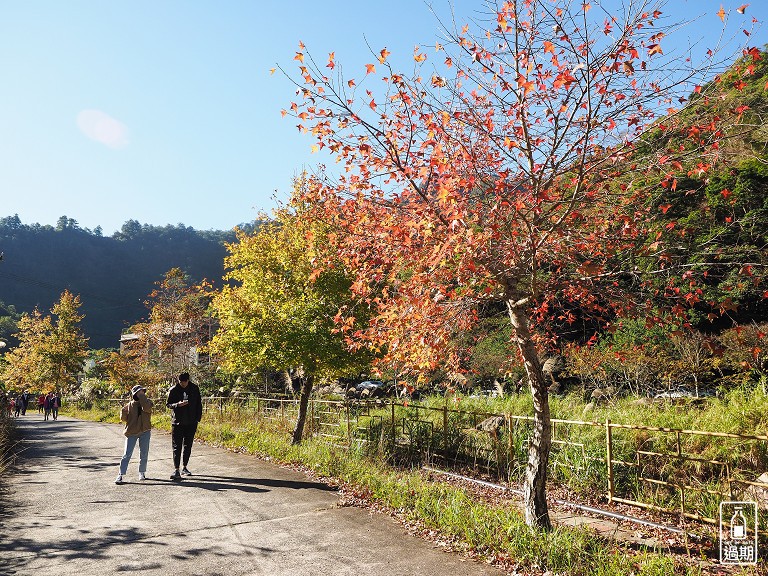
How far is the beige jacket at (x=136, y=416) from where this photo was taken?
8.66 meters

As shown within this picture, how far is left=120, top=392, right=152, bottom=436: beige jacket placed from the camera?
866 cm

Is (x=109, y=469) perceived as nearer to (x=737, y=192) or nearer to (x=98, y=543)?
(x=98, y=543)

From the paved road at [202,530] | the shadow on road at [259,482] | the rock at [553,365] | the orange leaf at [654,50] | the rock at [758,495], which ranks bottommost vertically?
the shadow on road at [259,482]

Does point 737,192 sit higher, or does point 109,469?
point 737,192

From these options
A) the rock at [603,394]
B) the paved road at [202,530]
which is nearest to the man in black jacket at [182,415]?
the paved road at [202,530]

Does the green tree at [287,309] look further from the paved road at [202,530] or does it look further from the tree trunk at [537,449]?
the tree trunk at [537,449]

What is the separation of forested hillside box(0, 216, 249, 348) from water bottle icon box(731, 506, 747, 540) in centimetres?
7613

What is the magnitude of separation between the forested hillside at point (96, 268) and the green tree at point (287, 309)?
6771 centimetres

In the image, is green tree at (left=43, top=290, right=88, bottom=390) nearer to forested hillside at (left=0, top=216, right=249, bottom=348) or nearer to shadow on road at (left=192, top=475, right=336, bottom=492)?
shadow on road at (left=192, top=475, right=336, bottom=492)

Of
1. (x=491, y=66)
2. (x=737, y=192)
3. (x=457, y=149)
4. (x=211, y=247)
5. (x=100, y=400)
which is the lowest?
(x=100, y=400)

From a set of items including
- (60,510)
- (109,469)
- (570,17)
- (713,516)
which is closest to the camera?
(570,17)

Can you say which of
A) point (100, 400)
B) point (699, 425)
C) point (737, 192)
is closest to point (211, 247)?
point (100, 400)

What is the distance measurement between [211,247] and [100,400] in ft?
251

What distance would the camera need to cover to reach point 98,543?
563 centimetres
